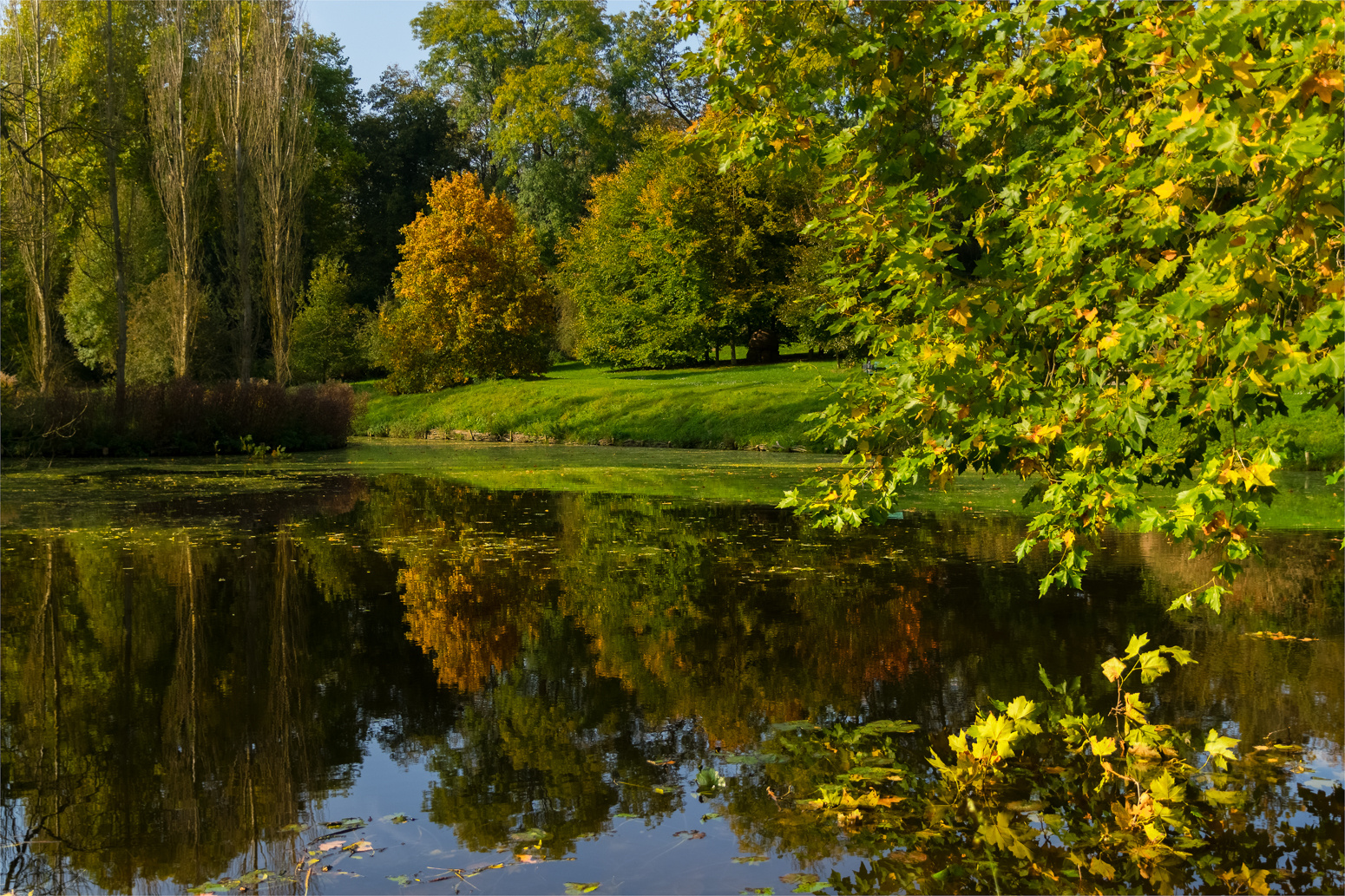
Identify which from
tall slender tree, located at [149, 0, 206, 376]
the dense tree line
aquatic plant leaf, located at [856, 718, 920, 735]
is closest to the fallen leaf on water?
aquatic plant leaf, located at [856, 718, 920, 735]

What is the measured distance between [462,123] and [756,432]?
34.2 m

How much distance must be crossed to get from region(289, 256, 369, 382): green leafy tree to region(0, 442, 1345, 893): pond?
30769mm

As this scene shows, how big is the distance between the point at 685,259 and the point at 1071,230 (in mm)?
35028

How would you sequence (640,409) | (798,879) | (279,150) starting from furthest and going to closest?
(279,150) < (640,409) < (798,879)

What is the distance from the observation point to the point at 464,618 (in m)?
7.45

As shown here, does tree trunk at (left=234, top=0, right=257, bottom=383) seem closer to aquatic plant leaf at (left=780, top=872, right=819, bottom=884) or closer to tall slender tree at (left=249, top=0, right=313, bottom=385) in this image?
tall slender tree at (left=249, top=0, right=313, bottom=385)

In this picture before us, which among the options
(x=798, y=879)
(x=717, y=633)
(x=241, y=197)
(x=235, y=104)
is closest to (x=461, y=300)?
(x=241, y=197)

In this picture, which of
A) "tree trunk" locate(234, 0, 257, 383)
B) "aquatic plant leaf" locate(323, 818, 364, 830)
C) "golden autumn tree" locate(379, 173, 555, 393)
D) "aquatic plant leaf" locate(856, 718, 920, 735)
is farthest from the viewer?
"golden autumn tree" locate(379, 173, 555, 393)

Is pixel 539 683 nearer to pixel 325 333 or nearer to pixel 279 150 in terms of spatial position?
pixel 279 150

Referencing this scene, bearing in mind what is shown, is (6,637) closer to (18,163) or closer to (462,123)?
(18,163)

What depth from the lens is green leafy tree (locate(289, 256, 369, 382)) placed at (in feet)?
137

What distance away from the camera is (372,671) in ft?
20.1

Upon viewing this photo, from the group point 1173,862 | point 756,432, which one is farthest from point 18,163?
point 1173,862

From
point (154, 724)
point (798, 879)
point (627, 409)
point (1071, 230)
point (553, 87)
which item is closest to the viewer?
point (798, 879)
